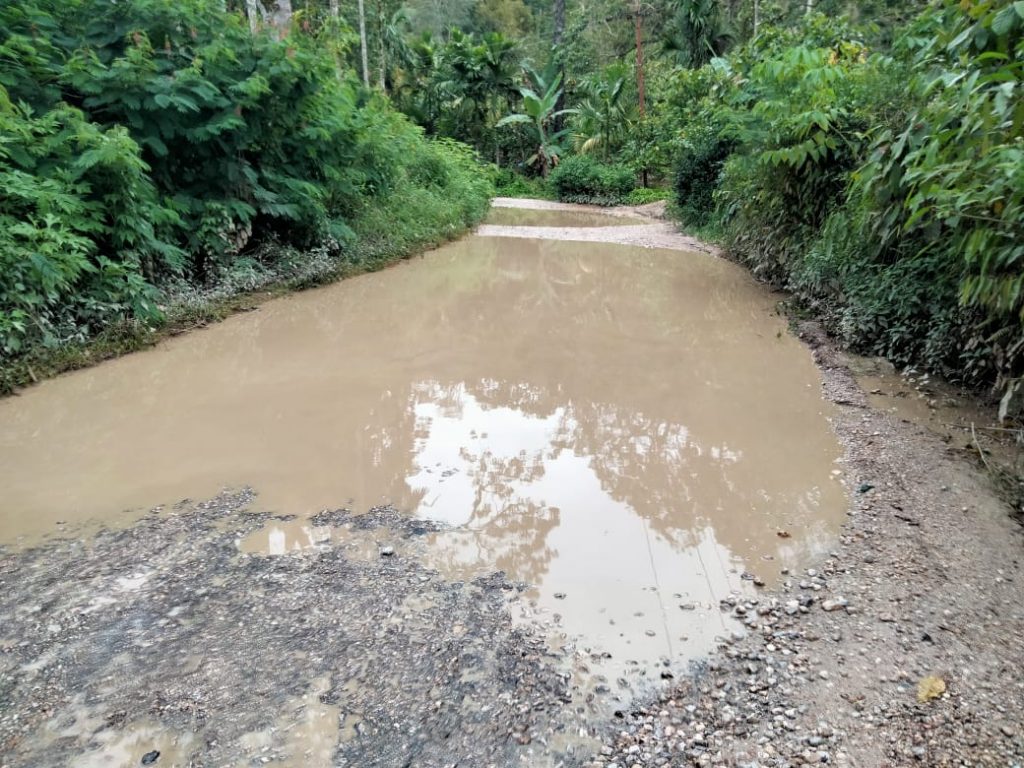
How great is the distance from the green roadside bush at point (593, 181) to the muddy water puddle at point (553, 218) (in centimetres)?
210

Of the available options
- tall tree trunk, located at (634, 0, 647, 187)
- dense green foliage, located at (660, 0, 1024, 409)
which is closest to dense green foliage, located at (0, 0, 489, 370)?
dense green foliage, located at (660, 0, 1024, 409)

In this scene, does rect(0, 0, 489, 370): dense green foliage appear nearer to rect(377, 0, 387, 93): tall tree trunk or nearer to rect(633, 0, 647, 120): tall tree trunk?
rect(633, 0, 647, 120): tall tree trunk

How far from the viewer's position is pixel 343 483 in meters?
4.54

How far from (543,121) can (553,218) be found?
29.5ft

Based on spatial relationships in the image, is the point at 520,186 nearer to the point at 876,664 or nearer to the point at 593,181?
the point at 593,181

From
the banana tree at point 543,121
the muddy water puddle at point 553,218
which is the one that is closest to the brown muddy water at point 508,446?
the muddy water puddle at point 553,218

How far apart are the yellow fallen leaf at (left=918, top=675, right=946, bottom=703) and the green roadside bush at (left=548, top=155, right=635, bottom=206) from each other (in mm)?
21636

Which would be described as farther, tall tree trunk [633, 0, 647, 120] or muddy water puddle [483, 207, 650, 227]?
tall tree trunk [633, 0, 647, 120]

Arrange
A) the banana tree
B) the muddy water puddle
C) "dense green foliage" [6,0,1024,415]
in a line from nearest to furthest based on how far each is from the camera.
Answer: "dense green foliage" [6,0,1024,415]
the muddy water puddle
the banana tree

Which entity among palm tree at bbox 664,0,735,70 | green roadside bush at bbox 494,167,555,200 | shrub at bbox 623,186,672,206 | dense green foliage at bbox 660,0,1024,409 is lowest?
green roadside bush at bbox 494,167,555,200

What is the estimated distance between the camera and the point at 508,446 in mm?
5285

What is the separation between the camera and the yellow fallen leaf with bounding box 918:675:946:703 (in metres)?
2.64

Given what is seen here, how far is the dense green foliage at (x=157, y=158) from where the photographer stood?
6.56 meters

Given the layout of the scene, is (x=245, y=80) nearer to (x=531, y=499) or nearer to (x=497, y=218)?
(x=531, y=499)
